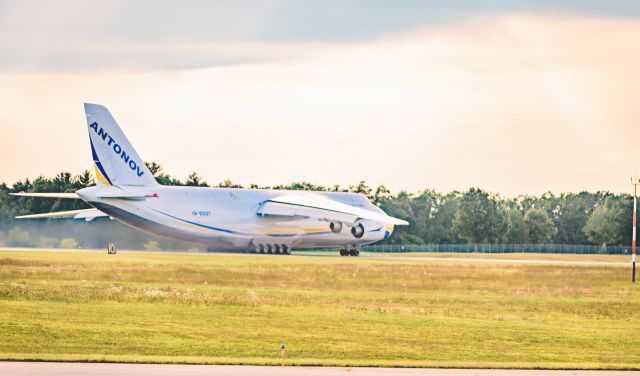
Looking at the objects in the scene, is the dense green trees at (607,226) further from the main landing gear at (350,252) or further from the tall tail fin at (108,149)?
the tall tail fin at (108,149)

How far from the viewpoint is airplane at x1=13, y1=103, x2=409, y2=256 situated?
72.4 meters

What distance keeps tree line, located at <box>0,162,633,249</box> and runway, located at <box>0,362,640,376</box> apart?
56232 mm

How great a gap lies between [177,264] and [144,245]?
2053cm

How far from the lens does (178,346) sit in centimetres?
2827

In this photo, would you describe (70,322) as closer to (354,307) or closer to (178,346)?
(178,346)

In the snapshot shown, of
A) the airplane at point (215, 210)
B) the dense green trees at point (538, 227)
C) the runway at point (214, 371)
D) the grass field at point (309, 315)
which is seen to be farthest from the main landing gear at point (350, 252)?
the runway at point (214, 371)

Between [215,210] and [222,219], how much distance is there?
1.03 meters

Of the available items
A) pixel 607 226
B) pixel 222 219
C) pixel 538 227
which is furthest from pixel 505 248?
pixel 222 219

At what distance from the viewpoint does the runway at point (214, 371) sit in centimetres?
2083

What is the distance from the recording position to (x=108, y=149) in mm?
72875

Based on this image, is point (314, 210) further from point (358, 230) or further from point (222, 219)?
point (222, 219)

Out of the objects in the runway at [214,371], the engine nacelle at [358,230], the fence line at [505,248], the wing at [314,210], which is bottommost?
the runway at [214,371]

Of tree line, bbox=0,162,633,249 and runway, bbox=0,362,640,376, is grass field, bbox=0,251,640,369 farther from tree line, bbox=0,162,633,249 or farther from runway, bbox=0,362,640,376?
tree line, bbox=0,162,633,249

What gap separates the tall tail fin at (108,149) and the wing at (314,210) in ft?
39.7
